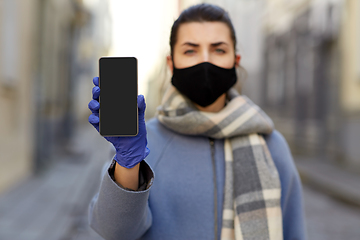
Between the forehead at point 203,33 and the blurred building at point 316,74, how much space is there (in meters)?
8.41

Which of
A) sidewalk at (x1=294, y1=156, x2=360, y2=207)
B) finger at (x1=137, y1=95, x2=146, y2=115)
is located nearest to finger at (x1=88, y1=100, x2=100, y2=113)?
finger at (x1=137, y1=95, x2=146, y2=115)

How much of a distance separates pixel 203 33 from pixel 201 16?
9 cm

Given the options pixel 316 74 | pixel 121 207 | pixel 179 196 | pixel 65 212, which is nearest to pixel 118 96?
pixel 121 207

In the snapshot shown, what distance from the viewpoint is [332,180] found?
24.6 feet

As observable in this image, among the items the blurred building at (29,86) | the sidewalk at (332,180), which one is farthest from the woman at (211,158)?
the sidewalk at (332,180)

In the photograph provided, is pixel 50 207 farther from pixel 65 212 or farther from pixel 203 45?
pixel 203 45

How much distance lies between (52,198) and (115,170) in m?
4.87

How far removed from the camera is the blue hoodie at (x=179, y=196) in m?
1.21

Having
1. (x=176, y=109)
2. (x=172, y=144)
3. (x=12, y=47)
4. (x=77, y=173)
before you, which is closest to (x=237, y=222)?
(x=172, y=144)

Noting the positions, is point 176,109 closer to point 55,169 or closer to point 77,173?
point 77,173

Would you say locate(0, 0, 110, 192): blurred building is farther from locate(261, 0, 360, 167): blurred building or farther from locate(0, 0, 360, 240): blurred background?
locate(261, 0, 360, 167): blurred building

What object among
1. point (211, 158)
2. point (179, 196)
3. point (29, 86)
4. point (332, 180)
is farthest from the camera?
point (332, 180)

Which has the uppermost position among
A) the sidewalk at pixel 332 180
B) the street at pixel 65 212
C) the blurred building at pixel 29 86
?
the blurred building at pixel 29 86

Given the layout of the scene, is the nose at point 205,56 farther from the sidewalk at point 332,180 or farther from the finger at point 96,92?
the sidewalk at point 332,180
